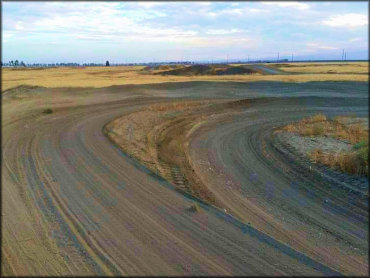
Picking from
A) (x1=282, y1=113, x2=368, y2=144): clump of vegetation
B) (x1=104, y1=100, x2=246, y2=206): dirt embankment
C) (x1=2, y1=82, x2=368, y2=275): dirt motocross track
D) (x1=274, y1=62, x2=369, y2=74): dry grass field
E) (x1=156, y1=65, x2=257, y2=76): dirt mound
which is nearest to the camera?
(x1=2, y1=82, x2=368, y2=275): dirt motocross track

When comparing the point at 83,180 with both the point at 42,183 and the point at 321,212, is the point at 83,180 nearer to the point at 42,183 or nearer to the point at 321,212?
the point at 42,183

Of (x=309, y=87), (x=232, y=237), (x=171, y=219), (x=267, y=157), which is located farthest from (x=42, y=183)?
(x=309, y=87)

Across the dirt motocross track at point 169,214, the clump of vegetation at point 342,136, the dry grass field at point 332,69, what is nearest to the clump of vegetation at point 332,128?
the clump of vegetation at point 342,136

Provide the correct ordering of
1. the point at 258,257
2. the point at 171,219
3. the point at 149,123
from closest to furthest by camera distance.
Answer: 1. the point at 258,257
2. the point at 171,219
3. the point at 149,123

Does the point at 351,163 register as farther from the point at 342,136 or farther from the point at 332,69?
the point at 332,69

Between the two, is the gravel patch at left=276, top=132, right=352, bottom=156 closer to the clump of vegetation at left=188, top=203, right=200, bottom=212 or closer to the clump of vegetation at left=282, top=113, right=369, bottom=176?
the clump of vegetation at left=282, top=113, right=369, bottom=176

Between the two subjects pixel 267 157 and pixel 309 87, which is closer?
pixel 267 157

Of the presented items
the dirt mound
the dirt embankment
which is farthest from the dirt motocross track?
the dirt mound
